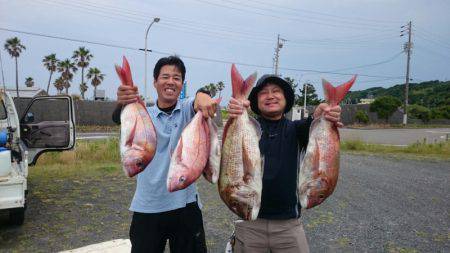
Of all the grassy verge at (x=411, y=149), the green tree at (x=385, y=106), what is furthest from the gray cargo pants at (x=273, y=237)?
the green tree at (x=385, y=106)

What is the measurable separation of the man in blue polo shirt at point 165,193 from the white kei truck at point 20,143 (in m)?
3.03

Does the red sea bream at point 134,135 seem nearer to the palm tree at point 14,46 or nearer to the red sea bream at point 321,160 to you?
the red sea bream at point 321,160

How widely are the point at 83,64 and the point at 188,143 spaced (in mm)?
46114

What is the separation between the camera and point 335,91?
8.98ft

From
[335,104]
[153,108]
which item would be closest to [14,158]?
[153,108]

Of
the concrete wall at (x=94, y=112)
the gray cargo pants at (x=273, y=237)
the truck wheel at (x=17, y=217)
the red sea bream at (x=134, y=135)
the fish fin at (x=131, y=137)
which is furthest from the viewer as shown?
the concrete wall at (x=94, y=112)

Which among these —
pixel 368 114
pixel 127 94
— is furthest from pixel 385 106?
pixel 127 94

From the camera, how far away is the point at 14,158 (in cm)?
630

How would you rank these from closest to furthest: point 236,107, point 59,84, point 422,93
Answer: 1. point 236,107
2. point 59,84
3. point 422,93

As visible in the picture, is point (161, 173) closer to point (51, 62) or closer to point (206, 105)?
point (206, 105)

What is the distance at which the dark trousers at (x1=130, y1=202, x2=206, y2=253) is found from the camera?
304 centimetres

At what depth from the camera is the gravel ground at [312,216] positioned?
5500mm

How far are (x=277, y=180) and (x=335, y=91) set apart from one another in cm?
79

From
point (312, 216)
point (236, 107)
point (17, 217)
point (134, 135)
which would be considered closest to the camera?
point (134, 135)
